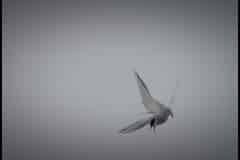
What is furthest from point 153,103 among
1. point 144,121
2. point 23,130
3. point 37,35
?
point 37,35

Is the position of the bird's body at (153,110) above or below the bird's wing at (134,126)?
above

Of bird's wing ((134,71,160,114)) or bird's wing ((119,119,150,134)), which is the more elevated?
bird's wing ((134,71,160,114))

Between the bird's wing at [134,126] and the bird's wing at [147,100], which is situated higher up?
the bird's wing at [147,100]

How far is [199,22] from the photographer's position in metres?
4.36

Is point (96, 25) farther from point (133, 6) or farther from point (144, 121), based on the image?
point (144, 121)

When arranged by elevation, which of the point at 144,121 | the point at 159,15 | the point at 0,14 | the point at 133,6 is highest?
the point at 133,6

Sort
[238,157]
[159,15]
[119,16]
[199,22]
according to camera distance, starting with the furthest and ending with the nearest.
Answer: [119,16]
[159,15]
[199,22]
[238,157]

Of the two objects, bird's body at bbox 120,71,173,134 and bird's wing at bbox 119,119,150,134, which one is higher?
bird's body at bbox 120,71,173,134

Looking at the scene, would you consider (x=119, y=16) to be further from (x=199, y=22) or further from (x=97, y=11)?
(x=199, y=22)

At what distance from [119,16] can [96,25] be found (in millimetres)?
682

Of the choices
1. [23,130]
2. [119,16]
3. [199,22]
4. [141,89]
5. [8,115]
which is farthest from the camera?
[119,16]

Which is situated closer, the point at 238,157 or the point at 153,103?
the point at 153,103

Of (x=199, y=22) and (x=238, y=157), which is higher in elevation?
(x=199, y=22)

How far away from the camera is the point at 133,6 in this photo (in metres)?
5.82
